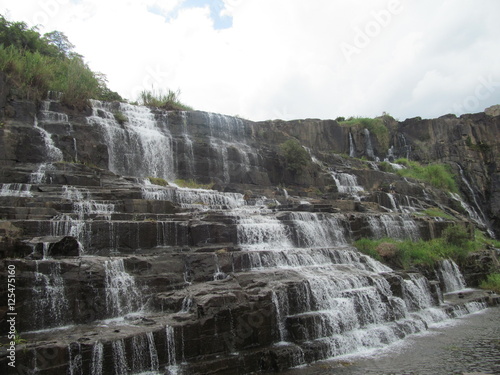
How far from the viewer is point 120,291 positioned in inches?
361

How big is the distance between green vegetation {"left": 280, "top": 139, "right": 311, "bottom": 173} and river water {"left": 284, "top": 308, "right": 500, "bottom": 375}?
1664cm

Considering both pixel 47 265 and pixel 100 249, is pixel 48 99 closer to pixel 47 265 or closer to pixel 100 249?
pixel 100 249

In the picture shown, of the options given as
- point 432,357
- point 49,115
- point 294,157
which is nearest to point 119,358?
point 432,357

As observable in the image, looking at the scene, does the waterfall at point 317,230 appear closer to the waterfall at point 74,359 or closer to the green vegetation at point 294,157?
the waterfall at point 74,359

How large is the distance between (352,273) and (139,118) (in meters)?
16.8

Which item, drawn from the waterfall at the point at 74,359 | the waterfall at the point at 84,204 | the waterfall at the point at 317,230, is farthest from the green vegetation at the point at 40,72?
the waterfall at the point at 74,359

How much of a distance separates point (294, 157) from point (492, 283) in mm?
14093

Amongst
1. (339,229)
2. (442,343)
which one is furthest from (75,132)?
(442,343)

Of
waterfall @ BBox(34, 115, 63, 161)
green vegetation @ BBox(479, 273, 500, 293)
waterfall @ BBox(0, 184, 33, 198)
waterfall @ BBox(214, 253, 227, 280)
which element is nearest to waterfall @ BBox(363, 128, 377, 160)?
green vegetation @ BBox(479, 273, 500, 293)

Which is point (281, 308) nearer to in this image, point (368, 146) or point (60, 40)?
point (368, 146)

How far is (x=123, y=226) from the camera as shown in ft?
37.3

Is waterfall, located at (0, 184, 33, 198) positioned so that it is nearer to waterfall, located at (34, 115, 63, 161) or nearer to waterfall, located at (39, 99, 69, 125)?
waterfall, located at (34, 115, 63, 161)

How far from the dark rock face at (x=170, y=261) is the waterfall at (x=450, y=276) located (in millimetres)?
844

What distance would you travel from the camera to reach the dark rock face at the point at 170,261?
25.7ft
